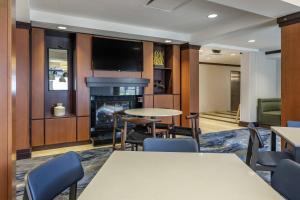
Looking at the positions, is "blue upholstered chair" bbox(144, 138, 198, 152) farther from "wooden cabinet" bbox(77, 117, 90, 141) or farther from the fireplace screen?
the fireplace screen

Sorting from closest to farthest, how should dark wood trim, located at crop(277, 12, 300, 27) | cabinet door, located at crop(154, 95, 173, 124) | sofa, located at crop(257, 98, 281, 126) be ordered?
dark wood trim, located at crop(277, 12, 300, 27), cabinet door, located at crop(154, 95, 173, 124), sofa, located at crop(257, 98, 281, 126)

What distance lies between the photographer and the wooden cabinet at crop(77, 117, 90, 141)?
4.88 meters

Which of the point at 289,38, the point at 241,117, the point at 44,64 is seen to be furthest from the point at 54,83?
the point at 241,117

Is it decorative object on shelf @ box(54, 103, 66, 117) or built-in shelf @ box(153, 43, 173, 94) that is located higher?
built-in shelf @ box(153, 43, 173, 94)

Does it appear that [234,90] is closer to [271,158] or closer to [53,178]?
[271,158]

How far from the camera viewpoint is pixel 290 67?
11.6 ft

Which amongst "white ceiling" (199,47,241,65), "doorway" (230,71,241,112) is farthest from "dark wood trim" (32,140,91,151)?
"doorway" (230,71,241,112)

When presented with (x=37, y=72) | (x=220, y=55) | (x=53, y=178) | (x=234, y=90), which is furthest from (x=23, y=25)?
(x=234, y=90)

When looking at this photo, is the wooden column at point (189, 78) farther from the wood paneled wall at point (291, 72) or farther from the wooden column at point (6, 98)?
the wooden column at point (6, 98)

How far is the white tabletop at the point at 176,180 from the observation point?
3.33 feet

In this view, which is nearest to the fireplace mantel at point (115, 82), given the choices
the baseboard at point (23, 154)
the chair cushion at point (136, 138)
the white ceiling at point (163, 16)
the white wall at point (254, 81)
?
the white ceiling at point (163, 16)

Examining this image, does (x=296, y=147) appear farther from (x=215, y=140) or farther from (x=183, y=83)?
(x=183, y=83)

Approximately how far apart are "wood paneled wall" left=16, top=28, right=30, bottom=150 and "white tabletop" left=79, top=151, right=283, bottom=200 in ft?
10.5

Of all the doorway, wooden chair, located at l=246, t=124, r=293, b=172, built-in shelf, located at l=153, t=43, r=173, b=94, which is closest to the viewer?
wooden chair, located at l=246, t=124, r=293, b=172
